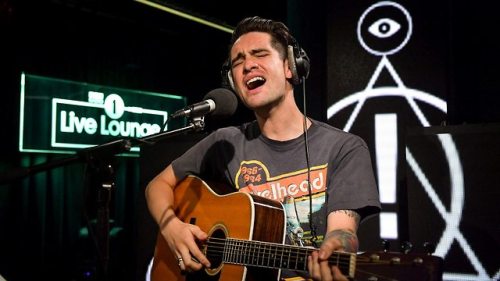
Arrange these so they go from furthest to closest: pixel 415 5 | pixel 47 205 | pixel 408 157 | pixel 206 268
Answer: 1. pixel 47 205
2. pixel 415 5
3. pixel 408 157
4. pixel 206 268

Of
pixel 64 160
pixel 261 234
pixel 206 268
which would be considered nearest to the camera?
pixel 64 160

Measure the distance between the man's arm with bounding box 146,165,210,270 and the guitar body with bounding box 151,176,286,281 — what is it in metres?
0.05

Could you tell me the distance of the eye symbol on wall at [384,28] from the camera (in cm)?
369

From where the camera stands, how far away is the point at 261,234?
2.14 metres

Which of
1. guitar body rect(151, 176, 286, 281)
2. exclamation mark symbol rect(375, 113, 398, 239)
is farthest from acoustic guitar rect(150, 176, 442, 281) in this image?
exclamation mark symbol rect(375, 113, 398, 239)

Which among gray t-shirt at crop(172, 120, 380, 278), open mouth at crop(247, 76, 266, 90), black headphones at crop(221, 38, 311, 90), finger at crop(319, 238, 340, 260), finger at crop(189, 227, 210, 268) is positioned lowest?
finger at crop(189, 227, 210, 268)

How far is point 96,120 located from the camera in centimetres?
→ 736

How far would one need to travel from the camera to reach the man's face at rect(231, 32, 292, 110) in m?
2.45

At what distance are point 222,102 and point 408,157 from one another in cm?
119

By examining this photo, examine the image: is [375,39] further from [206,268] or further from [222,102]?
[206,268]

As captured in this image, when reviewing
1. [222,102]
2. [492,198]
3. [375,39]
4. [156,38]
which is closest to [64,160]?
[222,102]

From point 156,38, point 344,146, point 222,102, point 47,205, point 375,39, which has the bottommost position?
point 47,205

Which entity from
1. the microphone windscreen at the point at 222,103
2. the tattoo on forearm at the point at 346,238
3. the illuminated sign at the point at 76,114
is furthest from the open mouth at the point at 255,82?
the illuminated sign at the point at 76,114

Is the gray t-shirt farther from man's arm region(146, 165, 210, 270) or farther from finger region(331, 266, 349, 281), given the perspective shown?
finger region(331, 266, 349, 281)
